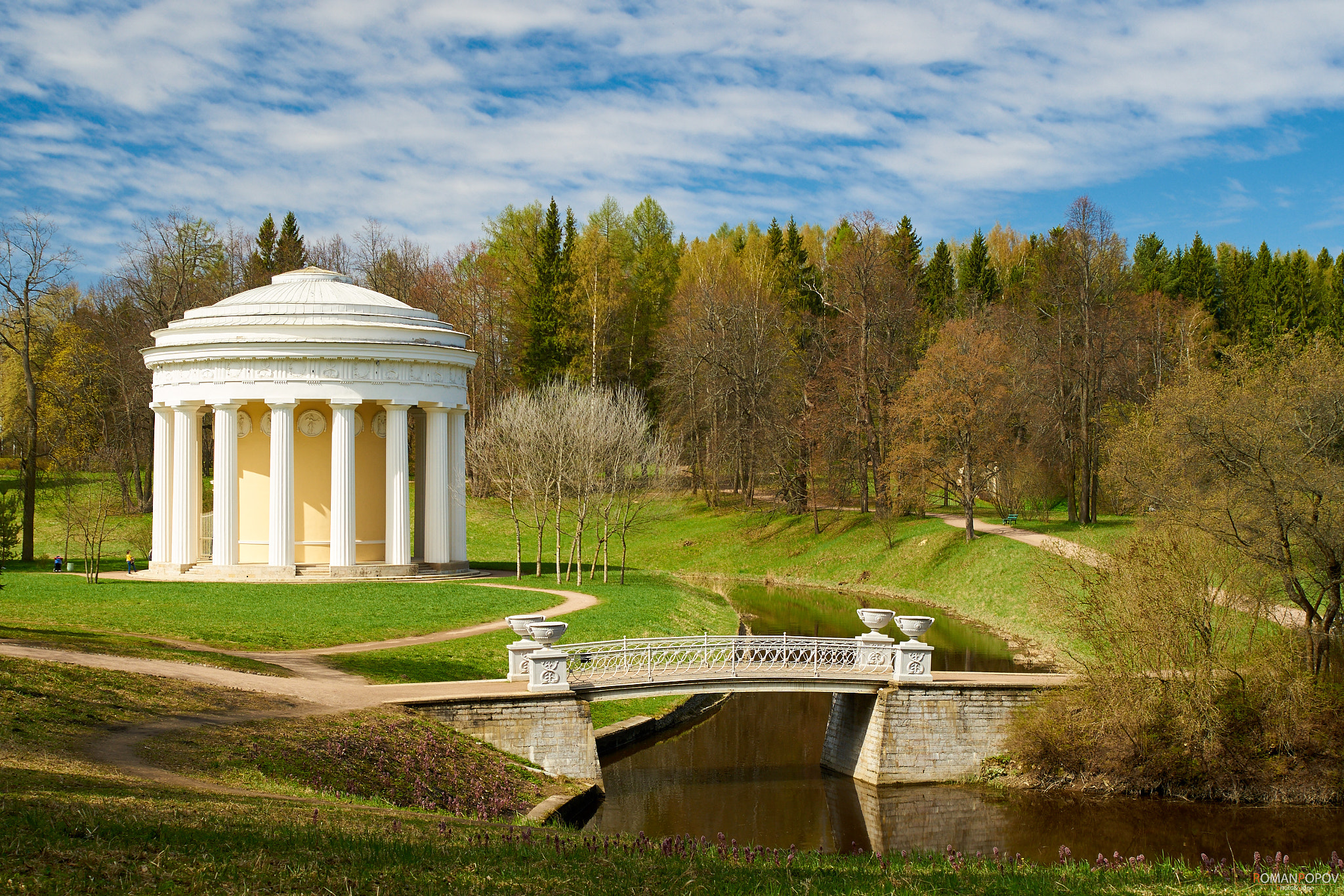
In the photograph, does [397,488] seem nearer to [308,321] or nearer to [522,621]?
[308,321]

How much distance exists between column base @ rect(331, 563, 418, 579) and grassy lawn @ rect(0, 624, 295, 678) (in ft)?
46.0

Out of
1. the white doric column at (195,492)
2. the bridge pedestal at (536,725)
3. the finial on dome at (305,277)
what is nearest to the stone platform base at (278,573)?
the white doric column at (195,492)

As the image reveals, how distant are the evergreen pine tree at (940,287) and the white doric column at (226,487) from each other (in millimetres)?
45077

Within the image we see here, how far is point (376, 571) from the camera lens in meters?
37.4

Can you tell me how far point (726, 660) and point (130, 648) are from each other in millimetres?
11745

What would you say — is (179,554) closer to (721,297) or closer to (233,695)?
(233,695)

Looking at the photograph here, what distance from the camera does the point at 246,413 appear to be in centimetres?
3866

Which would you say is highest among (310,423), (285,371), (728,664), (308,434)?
(285,371)

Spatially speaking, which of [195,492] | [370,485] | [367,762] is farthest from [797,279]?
[367,762]

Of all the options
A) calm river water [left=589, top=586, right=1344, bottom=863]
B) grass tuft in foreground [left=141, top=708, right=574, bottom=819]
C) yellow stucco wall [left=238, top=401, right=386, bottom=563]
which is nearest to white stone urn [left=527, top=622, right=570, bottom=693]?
grass tuft in foreground [left=141, top=708, right=574, bottom=819]

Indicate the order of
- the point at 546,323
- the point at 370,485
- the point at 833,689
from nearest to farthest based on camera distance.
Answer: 1. the point at 833,689
2. the point at 370,485
3. the point at 546,323

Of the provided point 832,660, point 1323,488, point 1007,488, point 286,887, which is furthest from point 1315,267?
point 286,887

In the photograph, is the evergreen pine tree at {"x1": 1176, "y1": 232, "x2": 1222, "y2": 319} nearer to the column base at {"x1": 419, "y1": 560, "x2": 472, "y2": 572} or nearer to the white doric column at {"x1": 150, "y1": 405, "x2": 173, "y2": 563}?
the column base at {"x1": 419, "y1": 560, "x2": 472, "y2": 572}

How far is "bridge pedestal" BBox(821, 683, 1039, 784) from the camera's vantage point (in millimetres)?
21156
